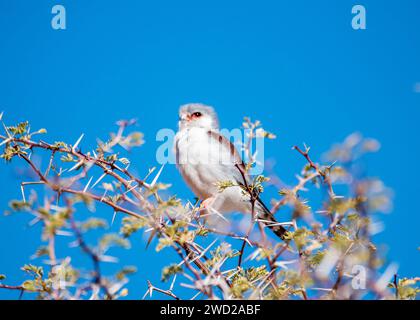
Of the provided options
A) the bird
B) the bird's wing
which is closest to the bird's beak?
the bird

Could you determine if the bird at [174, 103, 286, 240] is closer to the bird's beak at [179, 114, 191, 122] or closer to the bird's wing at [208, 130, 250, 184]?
the bird's wing at [208, 130, 250, 184]

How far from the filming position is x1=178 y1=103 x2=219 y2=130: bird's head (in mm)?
6766

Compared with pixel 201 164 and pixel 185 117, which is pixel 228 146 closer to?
pixel 201 164

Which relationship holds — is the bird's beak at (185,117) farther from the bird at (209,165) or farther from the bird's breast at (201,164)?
the bird's breast at (201,164)

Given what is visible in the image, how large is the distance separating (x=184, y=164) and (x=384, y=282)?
447 cm

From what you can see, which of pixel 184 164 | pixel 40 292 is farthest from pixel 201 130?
pixel 40 292

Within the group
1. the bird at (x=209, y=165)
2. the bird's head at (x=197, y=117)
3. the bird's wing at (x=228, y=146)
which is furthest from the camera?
the bird's head at (x=197, y=117)

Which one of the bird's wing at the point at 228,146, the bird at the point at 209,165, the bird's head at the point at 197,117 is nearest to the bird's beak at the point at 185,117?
the bird's head at the point at 197,117

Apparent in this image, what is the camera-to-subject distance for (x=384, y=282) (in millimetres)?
1734

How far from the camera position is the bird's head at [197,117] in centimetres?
677

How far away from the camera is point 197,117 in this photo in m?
6.85

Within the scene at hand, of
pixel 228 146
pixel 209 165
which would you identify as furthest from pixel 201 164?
pixel 228 146

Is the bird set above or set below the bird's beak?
below
